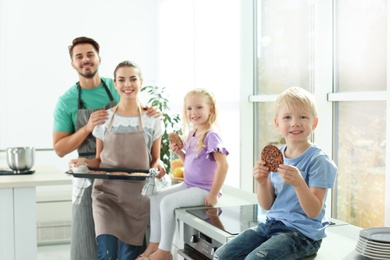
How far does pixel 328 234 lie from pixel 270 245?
0.53 meters

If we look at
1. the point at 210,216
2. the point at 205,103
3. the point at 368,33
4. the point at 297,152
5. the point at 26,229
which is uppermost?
the point at 368,33

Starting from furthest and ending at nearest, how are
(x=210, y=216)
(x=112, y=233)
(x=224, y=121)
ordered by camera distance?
(x=224, y=121) < (x=112, y=233) < (x=210, y=216)

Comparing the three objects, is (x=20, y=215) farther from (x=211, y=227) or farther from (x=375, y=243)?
(x=375, y=243)

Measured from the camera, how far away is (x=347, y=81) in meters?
2.66

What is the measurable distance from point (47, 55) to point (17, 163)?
8.07 ft

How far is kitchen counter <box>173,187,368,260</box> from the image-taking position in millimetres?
1876

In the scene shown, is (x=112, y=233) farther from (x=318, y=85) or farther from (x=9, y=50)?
(x=9, y=50)

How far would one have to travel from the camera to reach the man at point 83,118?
287 cm

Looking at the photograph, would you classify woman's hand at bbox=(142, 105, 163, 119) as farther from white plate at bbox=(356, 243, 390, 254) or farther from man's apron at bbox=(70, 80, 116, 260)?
white plate at bbox=(356, 243, 390, 254)

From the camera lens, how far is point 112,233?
2674mm

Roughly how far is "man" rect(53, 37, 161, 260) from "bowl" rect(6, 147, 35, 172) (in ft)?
1.60

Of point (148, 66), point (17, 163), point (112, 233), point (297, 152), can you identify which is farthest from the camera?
point (148, 66)

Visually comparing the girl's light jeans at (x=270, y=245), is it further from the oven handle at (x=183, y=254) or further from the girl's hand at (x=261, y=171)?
the oven handle at (x=183, y=254)

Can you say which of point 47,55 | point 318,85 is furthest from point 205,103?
point 47,55
